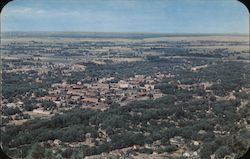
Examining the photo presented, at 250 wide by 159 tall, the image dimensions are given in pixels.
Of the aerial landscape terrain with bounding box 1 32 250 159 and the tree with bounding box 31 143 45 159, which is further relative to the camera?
the aerial landscape terrain with bounding box 1 32 250 159

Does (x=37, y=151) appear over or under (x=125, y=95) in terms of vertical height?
under

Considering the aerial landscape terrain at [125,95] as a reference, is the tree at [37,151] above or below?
below

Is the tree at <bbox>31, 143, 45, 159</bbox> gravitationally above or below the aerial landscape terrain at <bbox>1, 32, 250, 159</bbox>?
below

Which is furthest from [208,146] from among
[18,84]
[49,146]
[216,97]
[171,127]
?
[18,84]

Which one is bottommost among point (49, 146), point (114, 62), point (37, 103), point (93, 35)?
point (49, 146)

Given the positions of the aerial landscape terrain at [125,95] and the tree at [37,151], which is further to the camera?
the aerial landscape terrain at [125,95]

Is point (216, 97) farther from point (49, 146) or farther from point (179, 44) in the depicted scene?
point (49, 146)

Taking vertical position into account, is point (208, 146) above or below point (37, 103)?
below

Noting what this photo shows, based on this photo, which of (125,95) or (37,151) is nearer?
(37,151)
